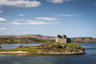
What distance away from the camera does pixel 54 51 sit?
134m

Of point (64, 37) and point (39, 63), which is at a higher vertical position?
point (64, 37)

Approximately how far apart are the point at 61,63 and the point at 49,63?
662cm

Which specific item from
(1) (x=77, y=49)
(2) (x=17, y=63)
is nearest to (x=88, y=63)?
(2) (x=17, y=63)

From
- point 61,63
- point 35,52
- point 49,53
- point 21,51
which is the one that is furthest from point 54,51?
point 61,63

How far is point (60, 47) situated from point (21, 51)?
111 ft

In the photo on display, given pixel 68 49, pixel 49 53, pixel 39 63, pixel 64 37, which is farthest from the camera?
pixel 64 37

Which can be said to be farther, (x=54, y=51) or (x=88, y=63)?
(x=54, y=51)

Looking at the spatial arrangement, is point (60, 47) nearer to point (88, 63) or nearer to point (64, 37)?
point (64, 37)

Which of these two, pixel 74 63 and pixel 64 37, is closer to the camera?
pixel 74 63

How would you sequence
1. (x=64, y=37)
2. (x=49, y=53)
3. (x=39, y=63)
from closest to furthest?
1. (x=39, y=63)
2. (x=49, y=53)
3. (x=64, y=37)

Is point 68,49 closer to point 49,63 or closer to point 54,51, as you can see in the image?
point 54,51

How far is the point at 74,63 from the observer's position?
91.0m

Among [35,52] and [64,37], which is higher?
[64,37]

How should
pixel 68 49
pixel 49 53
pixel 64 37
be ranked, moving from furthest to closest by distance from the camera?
pixel 64 37
pixel 68 49
pixel 49 53
